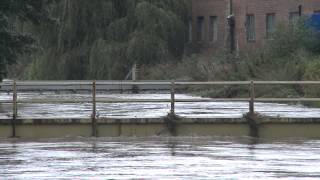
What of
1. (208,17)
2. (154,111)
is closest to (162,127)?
(154,111)

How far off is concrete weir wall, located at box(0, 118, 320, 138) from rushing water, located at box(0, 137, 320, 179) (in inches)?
16.0

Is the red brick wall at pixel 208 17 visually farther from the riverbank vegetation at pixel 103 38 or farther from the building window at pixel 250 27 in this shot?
the riverbank vegetation at pixel 103 38

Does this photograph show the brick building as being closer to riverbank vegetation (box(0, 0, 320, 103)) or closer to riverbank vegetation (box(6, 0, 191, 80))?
riverbank vegetation (box(0, 0, 320, 103))

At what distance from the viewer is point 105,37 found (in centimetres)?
5628

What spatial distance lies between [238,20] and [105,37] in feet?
33.6

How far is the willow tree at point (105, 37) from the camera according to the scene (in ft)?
181

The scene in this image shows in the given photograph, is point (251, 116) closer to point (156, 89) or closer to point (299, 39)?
point (299, 39)

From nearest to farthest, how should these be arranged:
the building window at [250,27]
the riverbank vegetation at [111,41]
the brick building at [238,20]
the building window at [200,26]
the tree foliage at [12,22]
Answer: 1. the tree foliage at [12,22]
2. the riverbank vegetation at [111,41]
3. the brick building at [238,20]
4. the building window at [250,27]
5. the building window at [200,26]

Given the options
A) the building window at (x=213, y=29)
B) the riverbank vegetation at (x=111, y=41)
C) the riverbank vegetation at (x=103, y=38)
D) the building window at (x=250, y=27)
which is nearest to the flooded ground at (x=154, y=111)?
the riverbank vegetation at (x=111, y=41)

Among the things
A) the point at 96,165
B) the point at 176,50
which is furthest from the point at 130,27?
the point at 96,165

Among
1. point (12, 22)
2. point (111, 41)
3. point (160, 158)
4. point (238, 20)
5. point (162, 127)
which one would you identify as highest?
point (238, 20)

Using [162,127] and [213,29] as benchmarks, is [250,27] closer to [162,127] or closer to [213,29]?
[213,29]

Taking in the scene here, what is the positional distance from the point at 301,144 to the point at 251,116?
7.36 ft

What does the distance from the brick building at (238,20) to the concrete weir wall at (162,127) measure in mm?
29234
